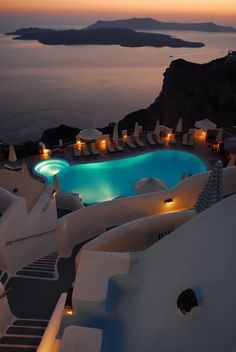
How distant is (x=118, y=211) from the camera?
1050cm

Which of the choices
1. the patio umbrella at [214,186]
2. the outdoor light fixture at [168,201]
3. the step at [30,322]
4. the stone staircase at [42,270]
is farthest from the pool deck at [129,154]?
the step at [30,322]

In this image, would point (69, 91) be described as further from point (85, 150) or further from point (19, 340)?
point (19, 340)

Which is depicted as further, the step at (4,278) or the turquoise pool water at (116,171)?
the turquoise pool water at (116,171)

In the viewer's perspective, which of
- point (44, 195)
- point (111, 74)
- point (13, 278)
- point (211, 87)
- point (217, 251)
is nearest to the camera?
point (217, 251)

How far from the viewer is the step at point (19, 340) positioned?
6301 mm

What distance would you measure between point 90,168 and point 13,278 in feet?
35.5

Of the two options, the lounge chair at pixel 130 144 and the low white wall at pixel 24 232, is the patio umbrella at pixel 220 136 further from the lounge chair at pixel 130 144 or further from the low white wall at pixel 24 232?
the low white wall at pixel 24 232

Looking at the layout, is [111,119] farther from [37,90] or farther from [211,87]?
[211,87]

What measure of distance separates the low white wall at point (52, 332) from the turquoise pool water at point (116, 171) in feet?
35.8

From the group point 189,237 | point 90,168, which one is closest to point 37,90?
point 90,168

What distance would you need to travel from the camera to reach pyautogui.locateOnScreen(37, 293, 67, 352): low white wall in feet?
16.8

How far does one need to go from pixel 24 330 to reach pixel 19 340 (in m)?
0.35

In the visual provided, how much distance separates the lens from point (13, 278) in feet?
27.5

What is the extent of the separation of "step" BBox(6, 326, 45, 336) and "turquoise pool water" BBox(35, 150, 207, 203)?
10224mm
